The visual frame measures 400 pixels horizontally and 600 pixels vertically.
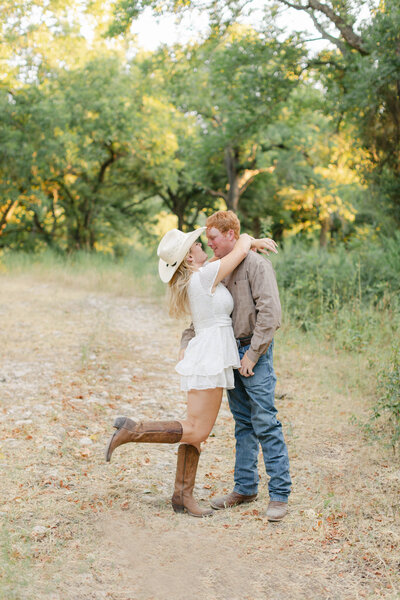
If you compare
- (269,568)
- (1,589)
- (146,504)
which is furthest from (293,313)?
(1,589)

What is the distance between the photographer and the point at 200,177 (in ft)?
85.3

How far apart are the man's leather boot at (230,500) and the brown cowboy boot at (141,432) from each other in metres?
0.71

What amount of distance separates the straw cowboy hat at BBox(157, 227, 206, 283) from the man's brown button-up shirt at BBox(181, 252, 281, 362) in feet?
1.16

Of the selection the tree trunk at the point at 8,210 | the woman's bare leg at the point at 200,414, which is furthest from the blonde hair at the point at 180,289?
the tree trunk at the point at 8,210

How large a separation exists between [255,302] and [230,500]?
1455 millimetres

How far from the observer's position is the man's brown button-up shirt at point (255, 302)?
383cm

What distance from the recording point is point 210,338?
3967mm

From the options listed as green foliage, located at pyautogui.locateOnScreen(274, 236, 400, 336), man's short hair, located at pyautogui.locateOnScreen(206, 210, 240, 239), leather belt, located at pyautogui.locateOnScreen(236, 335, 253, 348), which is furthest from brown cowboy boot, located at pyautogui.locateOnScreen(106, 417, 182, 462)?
green foliage, located at pyautogui.locateOnScreen(274, 236, 400, 336)

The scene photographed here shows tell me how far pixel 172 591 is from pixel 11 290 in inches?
468

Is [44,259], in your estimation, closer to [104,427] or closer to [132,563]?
[104,427]

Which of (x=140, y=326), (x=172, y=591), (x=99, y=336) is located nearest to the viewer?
(x=172, y=591)

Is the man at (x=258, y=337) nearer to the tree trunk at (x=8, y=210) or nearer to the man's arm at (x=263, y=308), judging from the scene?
the man's arm at (x=263, y=308)

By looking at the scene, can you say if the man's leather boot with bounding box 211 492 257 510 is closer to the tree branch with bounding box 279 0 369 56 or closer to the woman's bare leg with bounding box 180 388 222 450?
the woman's bare leg with bounding box 180 388 222 450

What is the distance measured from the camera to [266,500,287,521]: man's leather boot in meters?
3.97
